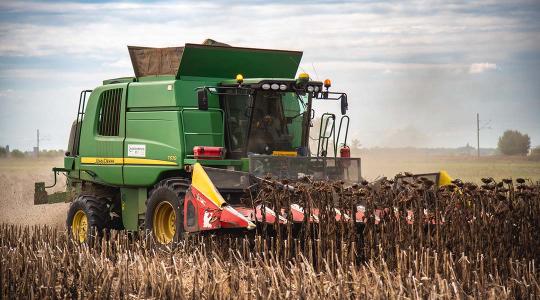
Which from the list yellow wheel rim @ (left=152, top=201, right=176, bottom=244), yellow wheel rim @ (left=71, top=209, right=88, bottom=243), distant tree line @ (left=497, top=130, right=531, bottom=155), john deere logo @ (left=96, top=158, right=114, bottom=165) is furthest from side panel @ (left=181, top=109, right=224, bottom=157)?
distant tree line @ (left=497, top=130, right=531, bottom=155)

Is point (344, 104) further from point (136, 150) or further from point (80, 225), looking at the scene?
point (80, 225)

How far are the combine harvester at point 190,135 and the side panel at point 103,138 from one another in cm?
1

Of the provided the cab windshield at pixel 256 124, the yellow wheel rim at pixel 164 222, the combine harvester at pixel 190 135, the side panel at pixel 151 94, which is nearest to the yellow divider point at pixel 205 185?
the combine harvester at pixel 190 135

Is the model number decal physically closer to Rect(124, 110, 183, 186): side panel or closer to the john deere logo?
Rect(124, 110, 183, 186): side panel

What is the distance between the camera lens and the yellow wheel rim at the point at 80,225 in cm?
1292

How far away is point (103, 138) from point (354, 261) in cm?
538

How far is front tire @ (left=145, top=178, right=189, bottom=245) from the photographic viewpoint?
11023 mm

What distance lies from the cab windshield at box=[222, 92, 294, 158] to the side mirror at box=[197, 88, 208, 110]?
724 mm

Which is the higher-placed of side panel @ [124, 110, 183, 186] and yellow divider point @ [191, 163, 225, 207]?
side panel @ [124, 110, 183, 186]

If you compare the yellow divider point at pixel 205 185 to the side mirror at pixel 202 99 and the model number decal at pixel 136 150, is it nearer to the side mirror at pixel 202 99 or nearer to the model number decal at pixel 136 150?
the side mirror at pixel 202 99

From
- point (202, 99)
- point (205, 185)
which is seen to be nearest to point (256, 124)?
point (202, 99)

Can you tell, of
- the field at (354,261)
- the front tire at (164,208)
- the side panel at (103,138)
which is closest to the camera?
the field at (354,261)

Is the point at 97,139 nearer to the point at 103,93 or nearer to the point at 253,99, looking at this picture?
the point at 103,93

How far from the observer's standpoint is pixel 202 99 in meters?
11.2
